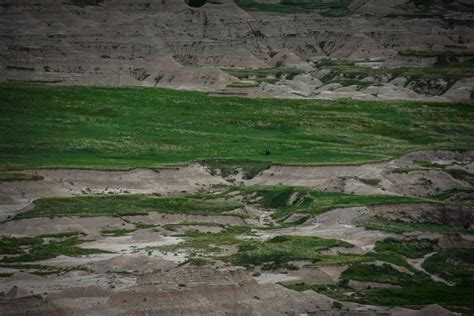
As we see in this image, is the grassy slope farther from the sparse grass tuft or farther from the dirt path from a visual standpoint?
the dirt path

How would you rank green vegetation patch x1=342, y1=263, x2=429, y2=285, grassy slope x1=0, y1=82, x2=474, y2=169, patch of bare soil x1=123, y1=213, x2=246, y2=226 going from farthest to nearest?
grassy slope x1=0, y1=82, x2=474, y2=169 → patch of bare soil x1=123, y1=213, x2=246, y2=226 → green vegetation patch x1=342, y1=263, x2=429, y2=285

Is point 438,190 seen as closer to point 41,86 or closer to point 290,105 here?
point 290,105

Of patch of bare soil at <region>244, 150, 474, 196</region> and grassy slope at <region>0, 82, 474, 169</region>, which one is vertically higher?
patch of bare soil at <region>244, 150, 474, 196</region>

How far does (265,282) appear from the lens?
51.2m

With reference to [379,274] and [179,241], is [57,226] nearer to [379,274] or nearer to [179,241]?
[179,241]

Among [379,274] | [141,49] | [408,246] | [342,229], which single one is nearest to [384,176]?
[342,229]

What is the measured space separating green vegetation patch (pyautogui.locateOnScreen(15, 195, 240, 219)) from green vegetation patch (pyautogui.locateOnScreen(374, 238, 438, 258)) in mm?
13603

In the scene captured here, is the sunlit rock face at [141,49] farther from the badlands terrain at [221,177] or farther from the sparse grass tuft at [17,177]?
the sparse grass tuft at [17,177]

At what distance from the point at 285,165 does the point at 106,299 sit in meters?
46.9

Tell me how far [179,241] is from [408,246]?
Answer: 14130 millimetres

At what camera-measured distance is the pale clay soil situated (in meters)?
44.2

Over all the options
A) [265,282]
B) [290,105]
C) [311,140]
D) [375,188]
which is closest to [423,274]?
[265,282]

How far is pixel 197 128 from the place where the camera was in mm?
121438

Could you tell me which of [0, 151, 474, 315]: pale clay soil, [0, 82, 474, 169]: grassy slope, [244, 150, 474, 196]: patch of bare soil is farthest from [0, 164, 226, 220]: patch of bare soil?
[244, 150, 474, 196]: patch of bare soil
